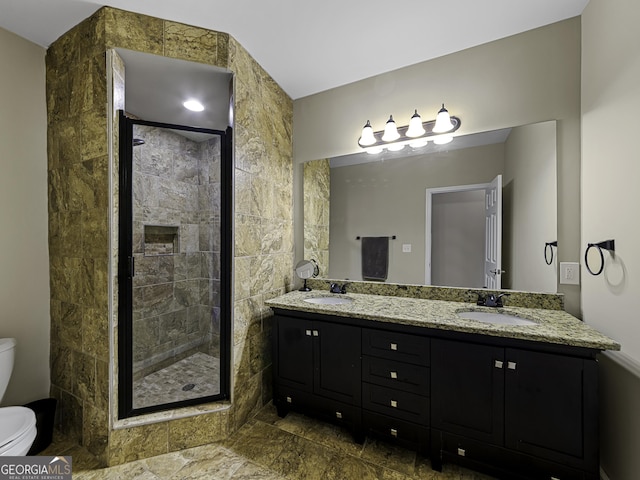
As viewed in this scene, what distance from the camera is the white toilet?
1193 millimetres

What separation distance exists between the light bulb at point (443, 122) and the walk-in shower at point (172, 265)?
1.48 metres

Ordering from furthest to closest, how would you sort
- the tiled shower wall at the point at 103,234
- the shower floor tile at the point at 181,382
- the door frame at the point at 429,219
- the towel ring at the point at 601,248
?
the door frame at the point at 429,219 < the shower floor tile at the point at 181,382 < the tiled shower wall at the point at 103,234 < the towel ring at the point at 601,248

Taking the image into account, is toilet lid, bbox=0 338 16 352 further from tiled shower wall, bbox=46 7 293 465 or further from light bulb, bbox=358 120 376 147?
light bulb, bbox=358 120 376 147

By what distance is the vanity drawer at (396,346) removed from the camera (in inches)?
59.4

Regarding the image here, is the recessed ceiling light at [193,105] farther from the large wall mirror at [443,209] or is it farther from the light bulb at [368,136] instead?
the light bulb at [368,136]

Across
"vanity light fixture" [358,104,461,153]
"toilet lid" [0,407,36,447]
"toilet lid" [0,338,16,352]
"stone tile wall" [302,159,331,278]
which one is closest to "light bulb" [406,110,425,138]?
"vanity light fixture" [358,104,461,153]

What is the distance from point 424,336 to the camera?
1.51 m

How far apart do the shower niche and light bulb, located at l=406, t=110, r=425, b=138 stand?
1.32 meters

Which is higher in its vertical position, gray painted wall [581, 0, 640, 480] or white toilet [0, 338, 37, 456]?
gray painted wall [581, 0, 640, 480]

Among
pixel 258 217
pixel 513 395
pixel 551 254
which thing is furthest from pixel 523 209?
pixel 258 217

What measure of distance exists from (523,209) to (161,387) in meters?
2.84

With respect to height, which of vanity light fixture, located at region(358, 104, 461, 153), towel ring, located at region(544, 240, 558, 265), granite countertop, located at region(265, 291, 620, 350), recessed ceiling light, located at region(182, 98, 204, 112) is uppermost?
recessed ceiling light, located at region(182, 98, 204, 112)

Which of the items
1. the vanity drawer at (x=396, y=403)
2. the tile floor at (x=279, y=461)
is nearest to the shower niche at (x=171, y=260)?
the tile floor at (x=279, y=461)

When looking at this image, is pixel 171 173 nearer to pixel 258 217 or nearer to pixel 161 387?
pixel 258 217
